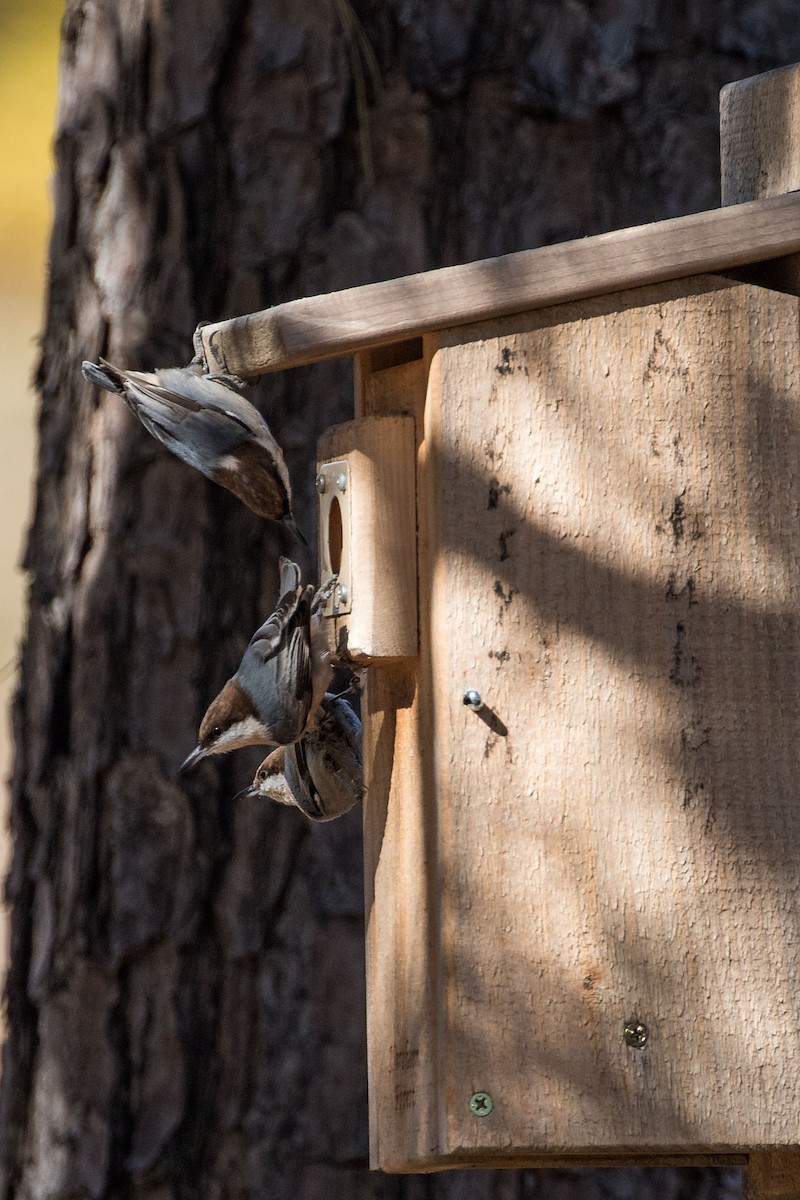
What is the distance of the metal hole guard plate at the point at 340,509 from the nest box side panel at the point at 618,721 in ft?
0.35

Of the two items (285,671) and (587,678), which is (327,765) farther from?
(587,678)

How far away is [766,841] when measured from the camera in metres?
2.00

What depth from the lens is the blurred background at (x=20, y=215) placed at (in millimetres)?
4691

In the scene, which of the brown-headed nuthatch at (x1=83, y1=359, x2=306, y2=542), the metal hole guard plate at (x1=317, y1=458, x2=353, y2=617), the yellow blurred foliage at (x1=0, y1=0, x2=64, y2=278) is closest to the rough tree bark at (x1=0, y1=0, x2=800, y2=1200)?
the brown-headed nuthatch at (x1=83, y1=359, x2=306, y2=542)

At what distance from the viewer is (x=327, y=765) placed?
92.6 inches

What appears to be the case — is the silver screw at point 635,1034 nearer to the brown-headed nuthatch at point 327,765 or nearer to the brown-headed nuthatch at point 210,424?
the brown-headed nuthatch at point 327,765

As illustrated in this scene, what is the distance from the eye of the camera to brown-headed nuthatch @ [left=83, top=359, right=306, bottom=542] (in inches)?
91.1

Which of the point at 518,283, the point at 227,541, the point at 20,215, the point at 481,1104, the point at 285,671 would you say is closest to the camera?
the point at 481,1104

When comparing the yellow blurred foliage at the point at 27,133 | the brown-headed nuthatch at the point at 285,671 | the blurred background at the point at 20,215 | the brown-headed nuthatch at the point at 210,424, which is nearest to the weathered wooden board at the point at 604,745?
the brown-headed nuthatch at the point at 285,671

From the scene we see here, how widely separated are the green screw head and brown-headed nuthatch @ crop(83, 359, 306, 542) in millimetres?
890

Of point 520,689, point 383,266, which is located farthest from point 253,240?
point 520,689

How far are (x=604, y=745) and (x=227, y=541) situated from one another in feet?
4.64

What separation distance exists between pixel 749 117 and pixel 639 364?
461 millimetres

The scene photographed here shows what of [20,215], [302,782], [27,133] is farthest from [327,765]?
[27,133]
